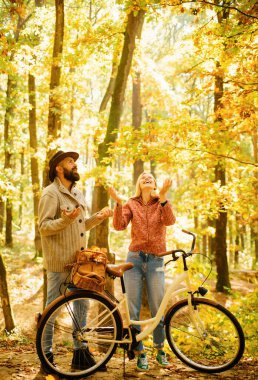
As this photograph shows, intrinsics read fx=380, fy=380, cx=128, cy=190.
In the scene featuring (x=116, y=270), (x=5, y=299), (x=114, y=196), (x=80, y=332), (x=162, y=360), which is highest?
(x=114, y=196)

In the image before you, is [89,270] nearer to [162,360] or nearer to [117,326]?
[117,326]

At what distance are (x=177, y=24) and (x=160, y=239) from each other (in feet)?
90.7

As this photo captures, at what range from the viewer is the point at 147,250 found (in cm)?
436

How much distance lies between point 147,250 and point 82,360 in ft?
4.45

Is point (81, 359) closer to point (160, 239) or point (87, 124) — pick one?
point (160, 239)

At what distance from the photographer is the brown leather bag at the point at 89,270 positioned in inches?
149

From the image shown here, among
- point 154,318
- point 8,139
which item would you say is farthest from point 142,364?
point 8,139

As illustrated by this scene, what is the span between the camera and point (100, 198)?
8969 mm

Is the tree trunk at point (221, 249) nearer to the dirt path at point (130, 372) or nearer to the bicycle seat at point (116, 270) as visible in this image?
the dirt path at point (130, 372)

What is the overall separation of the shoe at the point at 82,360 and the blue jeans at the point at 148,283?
23.5 inches

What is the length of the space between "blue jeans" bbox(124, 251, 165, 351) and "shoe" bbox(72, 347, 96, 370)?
0.60m

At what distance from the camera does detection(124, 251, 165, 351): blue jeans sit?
4.27 meters

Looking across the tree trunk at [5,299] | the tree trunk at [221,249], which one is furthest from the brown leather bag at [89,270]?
the tree trunk at [221,249]

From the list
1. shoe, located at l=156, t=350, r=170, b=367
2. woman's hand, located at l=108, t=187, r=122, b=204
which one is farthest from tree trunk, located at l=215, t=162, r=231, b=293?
woman's hand, located at l=108, t=187, r=122, b=204
